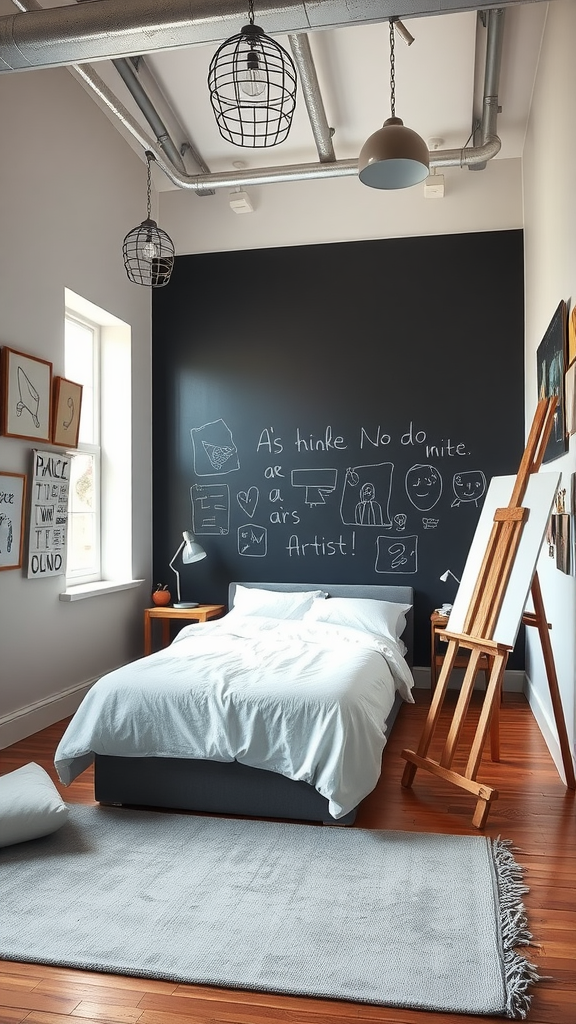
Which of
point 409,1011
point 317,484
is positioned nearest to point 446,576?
point 317,484

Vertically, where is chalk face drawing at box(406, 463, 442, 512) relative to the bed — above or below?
above

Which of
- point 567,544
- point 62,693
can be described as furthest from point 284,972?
point 62,693

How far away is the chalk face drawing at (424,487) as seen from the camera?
224 inches

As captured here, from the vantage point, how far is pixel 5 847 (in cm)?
293

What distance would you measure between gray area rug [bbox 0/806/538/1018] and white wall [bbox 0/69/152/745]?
1.53 m

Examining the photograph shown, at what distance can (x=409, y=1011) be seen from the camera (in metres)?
1.98

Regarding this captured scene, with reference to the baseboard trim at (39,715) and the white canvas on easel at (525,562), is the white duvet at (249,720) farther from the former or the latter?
the baseboard trim at (39,715)

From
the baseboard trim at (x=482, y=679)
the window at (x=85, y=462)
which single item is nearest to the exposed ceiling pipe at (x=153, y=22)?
the window at (x=85, y=462)

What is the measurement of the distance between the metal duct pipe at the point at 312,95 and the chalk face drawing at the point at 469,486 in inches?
92.2

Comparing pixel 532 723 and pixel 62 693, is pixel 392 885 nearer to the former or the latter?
pixel 532 723

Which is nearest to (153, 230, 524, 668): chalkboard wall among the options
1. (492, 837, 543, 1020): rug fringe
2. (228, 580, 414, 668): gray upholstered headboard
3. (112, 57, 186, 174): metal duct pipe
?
(228, 580, 414, 668): gray upholstered headboard

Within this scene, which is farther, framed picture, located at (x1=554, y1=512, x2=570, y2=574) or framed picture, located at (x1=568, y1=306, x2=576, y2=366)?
framed picture, located at (x1=554, y1=512, x2=570, y2=574)

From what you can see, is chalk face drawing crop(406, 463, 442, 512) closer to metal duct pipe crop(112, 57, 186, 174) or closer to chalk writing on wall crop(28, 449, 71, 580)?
chalk writing on wall crop(28, 449, 71, 580)

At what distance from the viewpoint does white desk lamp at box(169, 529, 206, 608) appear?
5742 millimetres
